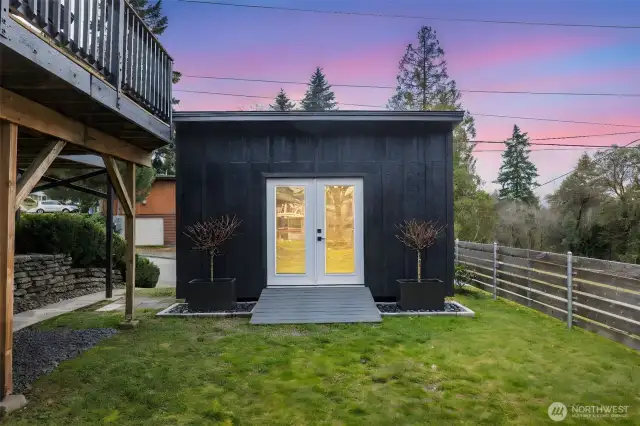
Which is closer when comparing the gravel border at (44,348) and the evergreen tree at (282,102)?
the gravel border at (44,348)

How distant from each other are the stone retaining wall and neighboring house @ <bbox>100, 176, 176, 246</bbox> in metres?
13.0

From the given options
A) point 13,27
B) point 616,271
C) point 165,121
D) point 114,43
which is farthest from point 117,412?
point 616,271

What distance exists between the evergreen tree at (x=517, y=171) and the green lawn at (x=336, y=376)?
3011 centimetres

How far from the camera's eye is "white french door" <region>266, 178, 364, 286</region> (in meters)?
6.85

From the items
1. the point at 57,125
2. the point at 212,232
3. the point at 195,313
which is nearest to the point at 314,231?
the point at 212,232

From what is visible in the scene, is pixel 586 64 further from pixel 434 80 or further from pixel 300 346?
pixel 300 346

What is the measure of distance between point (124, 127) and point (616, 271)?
5.64 m

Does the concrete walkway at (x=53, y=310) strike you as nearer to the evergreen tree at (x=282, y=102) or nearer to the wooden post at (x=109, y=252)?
the wooden post at (x=109, y=252)

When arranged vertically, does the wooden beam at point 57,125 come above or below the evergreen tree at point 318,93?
below

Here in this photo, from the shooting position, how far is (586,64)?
15.9 metres

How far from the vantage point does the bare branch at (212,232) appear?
630cm

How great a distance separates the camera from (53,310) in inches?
255

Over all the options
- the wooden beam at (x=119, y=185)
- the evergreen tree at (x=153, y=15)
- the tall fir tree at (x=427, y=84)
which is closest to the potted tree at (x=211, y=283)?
the wooden beam at (x=119, y=185)

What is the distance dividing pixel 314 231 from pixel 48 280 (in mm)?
4782
